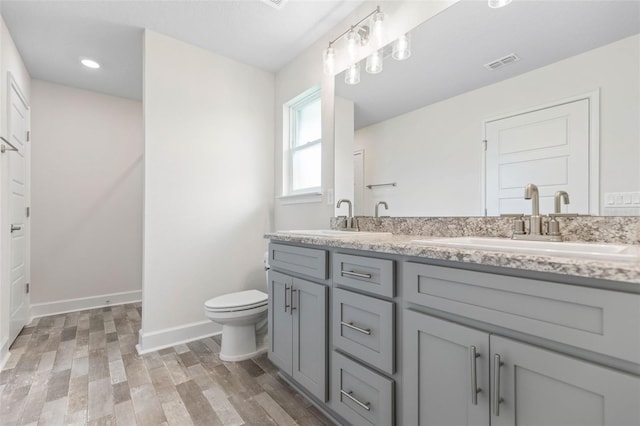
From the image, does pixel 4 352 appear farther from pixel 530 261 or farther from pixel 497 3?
pixel 497 3

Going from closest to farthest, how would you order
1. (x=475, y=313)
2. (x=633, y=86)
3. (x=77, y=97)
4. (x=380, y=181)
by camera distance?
(x=475, y=313), (x=633, y=86), (x=380, y=181), (x=77, y=97)

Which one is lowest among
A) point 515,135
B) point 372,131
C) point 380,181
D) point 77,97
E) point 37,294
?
point 37,294

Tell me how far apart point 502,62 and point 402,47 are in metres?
0.60

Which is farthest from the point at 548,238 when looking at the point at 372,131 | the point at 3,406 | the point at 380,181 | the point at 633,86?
the point at 3,406

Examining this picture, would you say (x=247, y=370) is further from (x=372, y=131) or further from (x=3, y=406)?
(x=372, y=131)

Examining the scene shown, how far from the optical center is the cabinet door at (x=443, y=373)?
2.81 ft

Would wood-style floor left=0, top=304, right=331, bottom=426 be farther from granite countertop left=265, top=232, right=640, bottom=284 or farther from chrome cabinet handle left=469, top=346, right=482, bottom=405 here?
granite countertop left=265, top=232, right=640, bottom=284

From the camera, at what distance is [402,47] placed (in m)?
1.74

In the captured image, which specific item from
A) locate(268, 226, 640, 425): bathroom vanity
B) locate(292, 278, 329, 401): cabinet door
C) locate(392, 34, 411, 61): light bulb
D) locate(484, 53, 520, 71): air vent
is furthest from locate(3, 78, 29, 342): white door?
locate(484, 53, 520, 71): air vent

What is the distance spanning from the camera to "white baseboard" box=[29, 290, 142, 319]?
3.04 m

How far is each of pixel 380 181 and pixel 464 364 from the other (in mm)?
1211

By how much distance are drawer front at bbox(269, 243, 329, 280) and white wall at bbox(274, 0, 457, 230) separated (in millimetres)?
630

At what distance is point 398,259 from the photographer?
43.9 inches

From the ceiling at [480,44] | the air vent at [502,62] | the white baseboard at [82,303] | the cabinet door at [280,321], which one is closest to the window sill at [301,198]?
the ceiling at [480,44]
